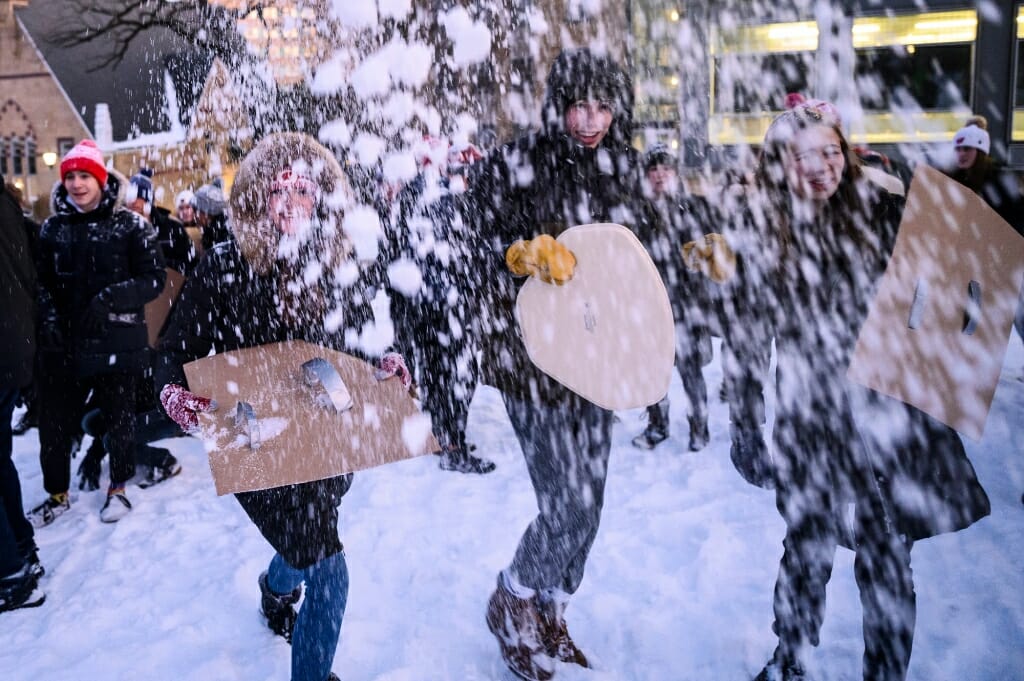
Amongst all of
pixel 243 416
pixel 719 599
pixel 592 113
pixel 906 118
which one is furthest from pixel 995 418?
pixel 906 118

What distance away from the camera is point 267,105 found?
16.0 meters

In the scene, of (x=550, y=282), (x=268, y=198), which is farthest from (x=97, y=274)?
(x=550, y=282)

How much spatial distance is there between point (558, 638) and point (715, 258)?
138 centimetres

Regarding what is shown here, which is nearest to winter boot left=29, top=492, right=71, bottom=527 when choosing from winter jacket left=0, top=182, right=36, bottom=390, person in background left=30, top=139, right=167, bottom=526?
person in background left=30, top=139, right=167, bottom=526

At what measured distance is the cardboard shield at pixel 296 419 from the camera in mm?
1821

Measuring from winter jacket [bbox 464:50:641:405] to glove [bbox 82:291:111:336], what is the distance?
2400 mm

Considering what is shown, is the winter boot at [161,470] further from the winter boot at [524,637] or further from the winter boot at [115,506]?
the winter boot at [524,637]

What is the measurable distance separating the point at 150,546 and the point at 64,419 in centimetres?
91

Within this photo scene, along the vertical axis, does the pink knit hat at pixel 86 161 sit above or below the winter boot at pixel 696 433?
above

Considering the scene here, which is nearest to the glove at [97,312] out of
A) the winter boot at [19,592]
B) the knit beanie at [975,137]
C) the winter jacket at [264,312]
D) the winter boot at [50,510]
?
the winter boot at [50,510]

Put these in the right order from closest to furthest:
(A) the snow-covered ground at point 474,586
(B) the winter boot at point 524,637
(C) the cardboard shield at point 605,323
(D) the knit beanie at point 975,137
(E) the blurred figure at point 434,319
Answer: (C) the cardboard shield at point 605,323
(B) the winter boot at point 524,637
(A) the snow-covered ground at point 474,586
(E) the blurred figure at point 434,319
(D) the knit beanie at point 975,137

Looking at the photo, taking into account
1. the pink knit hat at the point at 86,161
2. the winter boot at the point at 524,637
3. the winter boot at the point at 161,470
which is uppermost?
the pink knit hat at the point at 86,161

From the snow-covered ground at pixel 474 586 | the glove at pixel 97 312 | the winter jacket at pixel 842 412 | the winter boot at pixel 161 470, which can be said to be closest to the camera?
the winter jacket at pixel 842 412

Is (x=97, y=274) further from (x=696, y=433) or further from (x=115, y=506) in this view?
(x=696, y=433)
